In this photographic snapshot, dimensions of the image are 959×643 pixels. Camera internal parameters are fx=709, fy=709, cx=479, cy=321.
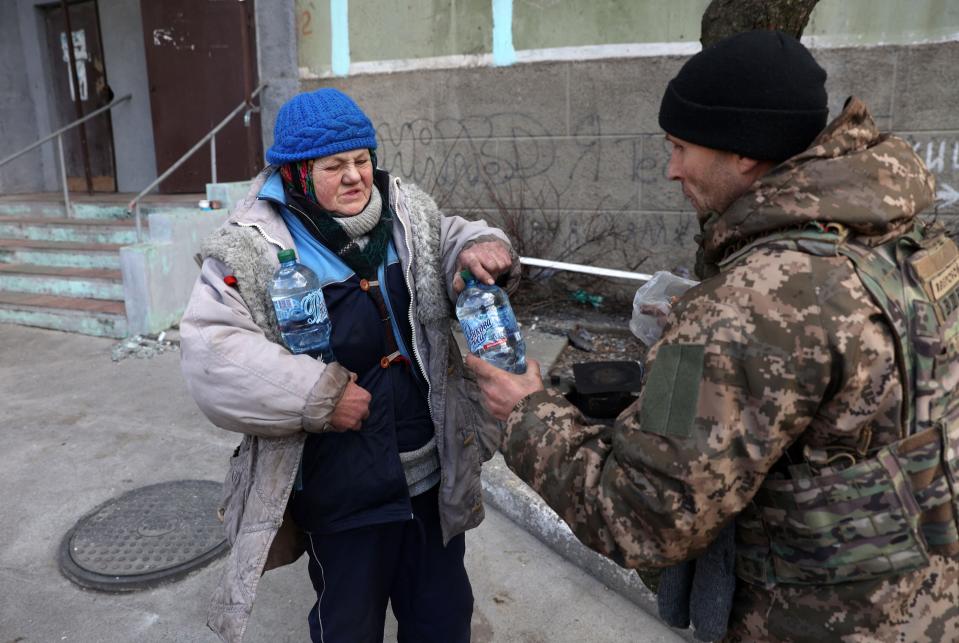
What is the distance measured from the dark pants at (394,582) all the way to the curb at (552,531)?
0.65 metres

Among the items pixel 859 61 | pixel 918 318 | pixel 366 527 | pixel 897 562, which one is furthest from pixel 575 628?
pixel 859 61

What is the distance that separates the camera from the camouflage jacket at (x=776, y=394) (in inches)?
43.3

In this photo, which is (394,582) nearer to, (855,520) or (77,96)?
(855,520)

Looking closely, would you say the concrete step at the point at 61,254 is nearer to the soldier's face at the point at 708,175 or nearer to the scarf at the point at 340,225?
the scarf at the point at 340,225

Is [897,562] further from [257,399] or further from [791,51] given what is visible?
[257,399]

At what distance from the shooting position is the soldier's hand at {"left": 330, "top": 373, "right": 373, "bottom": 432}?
1.76 meters

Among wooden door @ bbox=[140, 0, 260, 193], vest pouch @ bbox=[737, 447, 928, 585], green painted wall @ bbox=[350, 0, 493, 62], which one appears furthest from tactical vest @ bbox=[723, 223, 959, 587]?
wooden door @ bbox=[140, 0, 260, 193]

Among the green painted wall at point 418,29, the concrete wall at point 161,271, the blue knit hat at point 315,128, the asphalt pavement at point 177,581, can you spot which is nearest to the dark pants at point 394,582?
the asphalt pavement at point 177,581

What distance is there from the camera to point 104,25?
Result: 8.08 m

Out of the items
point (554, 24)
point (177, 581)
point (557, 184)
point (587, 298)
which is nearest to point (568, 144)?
point (557, 184)

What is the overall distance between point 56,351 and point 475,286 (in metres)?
4.91

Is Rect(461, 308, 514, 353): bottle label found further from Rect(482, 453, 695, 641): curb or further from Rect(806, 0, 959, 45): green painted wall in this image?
Rect(806, 0, 959, 45): green painted wall

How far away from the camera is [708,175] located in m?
1.33

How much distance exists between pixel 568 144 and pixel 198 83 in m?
4.01
